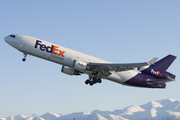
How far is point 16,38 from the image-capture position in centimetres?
4741

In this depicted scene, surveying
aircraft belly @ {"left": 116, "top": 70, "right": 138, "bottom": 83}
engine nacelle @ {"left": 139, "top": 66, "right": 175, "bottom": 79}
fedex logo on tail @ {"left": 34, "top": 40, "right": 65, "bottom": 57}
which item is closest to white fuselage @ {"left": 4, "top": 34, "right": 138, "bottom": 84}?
fedex logo on tail @ {"left": 34, "top": 40, "right": 65, "bottom": 57}

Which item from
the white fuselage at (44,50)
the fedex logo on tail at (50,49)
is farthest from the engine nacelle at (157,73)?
the fedex logo on tail at (50,49)

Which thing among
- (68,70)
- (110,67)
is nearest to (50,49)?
(68,70)

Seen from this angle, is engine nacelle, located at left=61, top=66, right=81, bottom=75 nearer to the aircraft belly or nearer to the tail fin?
the aircraft belly

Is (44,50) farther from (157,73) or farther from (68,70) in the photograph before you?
(157,73)

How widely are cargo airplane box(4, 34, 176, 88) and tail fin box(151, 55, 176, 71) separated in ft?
1.63

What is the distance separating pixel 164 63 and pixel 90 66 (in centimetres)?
1805

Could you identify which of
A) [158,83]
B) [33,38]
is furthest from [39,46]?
[158,83]

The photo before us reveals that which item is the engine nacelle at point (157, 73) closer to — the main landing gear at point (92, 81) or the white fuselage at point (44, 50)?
the main landing gear at point (92, 81)

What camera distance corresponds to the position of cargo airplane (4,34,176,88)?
46.5 metres

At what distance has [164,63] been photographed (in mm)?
55312

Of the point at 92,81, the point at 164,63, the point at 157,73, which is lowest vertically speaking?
the point at 92,81

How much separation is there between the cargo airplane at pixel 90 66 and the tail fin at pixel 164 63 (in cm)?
50

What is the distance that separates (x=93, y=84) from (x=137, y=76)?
963cm
